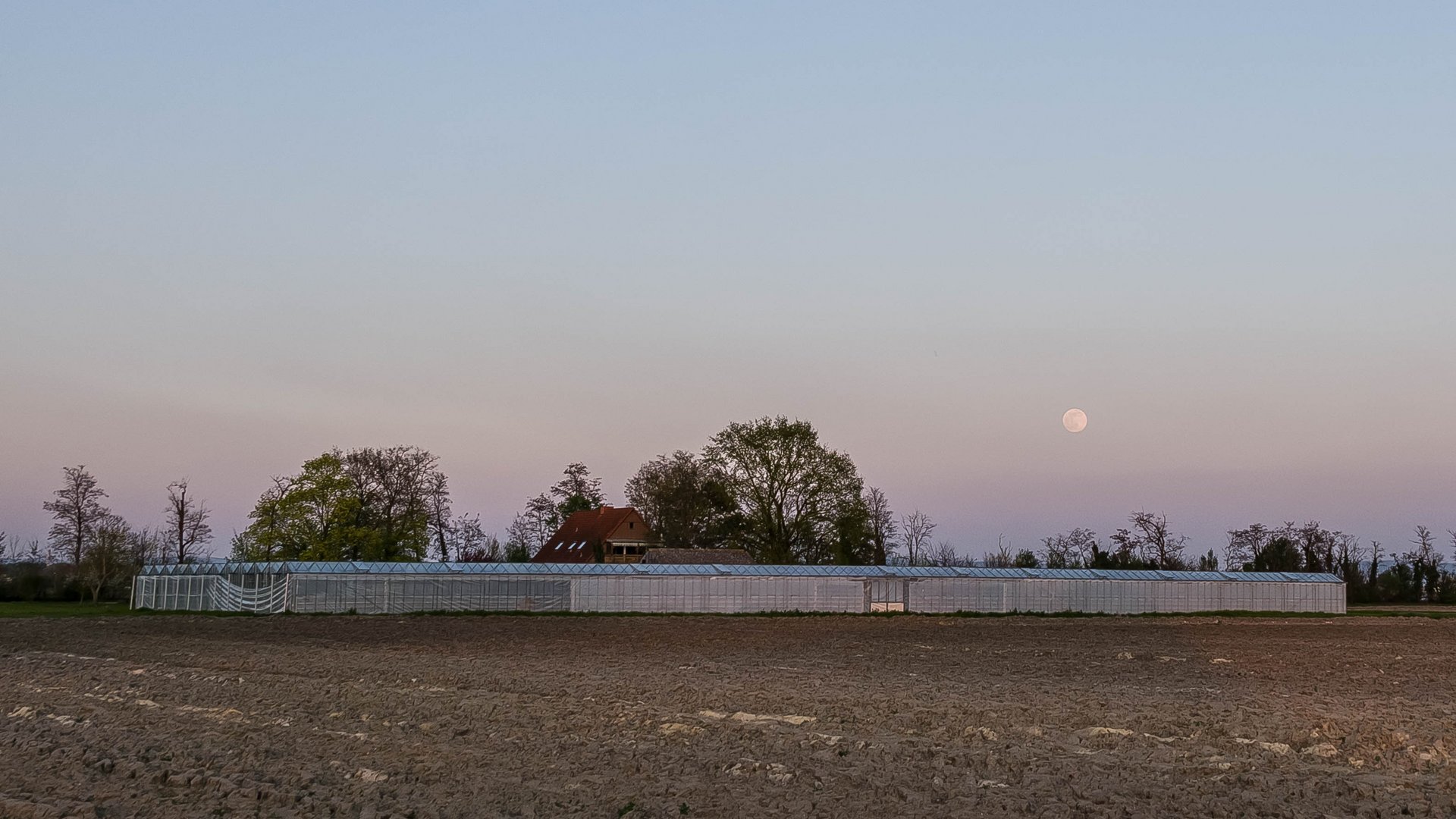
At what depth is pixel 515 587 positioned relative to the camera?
198ft

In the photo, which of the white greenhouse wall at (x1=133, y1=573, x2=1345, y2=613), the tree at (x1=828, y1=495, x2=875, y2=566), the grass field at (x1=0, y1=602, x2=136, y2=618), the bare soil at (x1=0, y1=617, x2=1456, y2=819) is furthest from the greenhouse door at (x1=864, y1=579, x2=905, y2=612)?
the grass field at (x1=0, y1=602, x2=136, y2=618)

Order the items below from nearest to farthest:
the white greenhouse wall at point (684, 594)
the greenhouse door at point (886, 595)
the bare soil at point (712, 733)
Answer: the bare soil at point (712, 733)
the white greenhouse wall at point (684, 594)
the greenhouse door at point (886, 595)

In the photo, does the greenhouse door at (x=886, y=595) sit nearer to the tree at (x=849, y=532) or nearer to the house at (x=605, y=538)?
the tree at (x=849, y=532)

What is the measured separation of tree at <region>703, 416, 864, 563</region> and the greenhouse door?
20.8 metres

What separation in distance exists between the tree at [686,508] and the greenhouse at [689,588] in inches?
1147

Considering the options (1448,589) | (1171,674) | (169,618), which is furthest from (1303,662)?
(1448,589)

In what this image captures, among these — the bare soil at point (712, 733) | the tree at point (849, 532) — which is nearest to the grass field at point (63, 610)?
the bare soil at point (712, 733)

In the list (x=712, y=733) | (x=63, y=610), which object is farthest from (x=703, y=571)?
(x=712, y=733)

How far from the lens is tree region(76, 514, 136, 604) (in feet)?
251

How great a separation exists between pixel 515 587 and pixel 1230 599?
39276 millimetres

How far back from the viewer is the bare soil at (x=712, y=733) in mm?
13062

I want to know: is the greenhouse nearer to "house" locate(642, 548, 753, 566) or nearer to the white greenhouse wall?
the white greenhouse wall

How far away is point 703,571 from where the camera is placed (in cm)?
6328

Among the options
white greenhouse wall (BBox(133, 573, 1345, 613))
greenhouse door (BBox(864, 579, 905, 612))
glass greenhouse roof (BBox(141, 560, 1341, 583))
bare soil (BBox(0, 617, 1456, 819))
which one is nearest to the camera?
bare soil (BBox(0, 617, 1456, 819))
